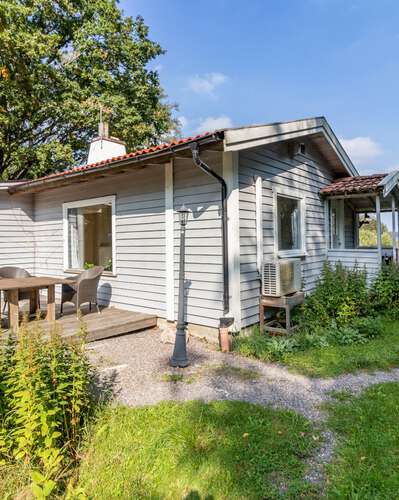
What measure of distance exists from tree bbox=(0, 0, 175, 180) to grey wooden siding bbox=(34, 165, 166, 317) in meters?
7.34

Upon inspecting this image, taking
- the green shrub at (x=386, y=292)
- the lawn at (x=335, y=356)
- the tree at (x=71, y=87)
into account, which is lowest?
the lawn at (x=335, y=356)

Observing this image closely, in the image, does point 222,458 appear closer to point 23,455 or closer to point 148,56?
point 23,455

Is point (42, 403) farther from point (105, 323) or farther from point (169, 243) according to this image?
point (169, 243)

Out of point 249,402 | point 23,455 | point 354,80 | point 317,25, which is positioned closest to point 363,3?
point 317,25

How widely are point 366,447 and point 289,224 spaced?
449 centimetres

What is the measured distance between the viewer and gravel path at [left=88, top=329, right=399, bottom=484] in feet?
10.1

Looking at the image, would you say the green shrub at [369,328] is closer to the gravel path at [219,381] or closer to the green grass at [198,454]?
the gravel path at [219,381]

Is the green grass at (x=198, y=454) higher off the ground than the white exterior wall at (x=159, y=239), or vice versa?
the white exterior wall at (x=159, y=239)

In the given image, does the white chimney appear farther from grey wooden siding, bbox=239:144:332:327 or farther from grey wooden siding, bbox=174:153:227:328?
grey wooden siding, bbox=239:144:332:327

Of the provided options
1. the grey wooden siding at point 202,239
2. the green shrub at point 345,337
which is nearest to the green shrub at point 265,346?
the grey wooden siding at point 202,239

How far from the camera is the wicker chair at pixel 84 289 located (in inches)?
203

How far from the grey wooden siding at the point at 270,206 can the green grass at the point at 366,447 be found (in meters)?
2.08

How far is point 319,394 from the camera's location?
10.6ft

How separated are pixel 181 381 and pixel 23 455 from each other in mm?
1684
